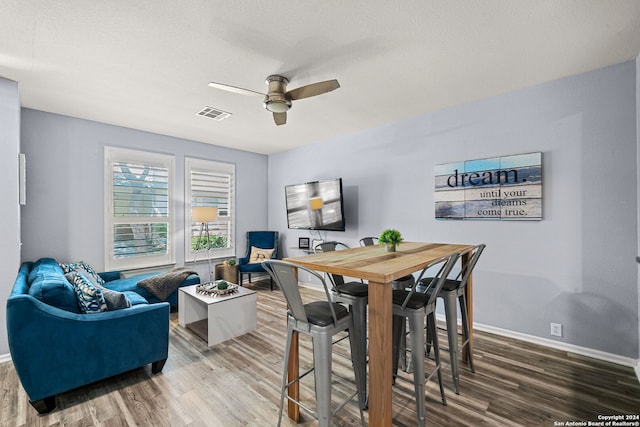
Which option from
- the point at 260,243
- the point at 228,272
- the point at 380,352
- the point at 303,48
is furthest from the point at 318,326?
the point at 260,243

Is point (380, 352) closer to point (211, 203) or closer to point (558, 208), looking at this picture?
point (558, 208)

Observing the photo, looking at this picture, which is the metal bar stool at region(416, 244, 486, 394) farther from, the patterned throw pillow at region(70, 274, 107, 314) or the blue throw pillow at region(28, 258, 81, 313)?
the blue throw pillow at region(28, 258, 81, 313)

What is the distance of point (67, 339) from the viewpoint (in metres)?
2.07

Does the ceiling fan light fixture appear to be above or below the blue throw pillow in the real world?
above

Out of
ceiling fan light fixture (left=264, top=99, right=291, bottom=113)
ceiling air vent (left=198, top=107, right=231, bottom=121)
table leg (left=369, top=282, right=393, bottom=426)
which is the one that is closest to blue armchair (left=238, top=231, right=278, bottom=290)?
ceiling air vent (left=198, top=107, right=231, bottom=121)

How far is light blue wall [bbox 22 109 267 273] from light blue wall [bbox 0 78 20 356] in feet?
3.11

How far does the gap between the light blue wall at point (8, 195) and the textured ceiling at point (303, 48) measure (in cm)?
24

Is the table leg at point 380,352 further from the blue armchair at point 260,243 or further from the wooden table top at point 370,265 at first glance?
the blue armchair at point 260,243

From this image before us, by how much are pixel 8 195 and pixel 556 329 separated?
543cm

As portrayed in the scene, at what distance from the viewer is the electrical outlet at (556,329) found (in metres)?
2.88

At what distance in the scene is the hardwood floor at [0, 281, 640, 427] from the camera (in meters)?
1.96

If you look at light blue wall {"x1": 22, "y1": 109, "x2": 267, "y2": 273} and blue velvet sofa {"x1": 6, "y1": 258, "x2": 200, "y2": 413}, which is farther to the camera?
light blue wall {"x1": 22, "y1": 109, "x2": 267, "y2": 273}

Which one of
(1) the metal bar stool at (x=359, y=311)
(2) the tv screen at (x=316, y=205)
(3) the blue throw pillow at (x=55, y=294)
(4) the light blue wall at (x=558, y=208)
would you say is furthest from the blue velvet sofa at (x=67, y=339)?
(4) the light blue wall at (x=558, y=208)

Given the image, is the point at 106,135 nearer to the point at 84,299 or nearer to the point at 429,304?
the point at 84,299
